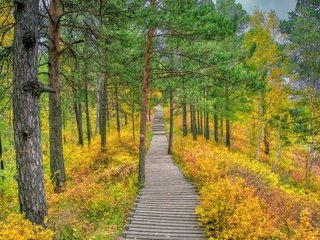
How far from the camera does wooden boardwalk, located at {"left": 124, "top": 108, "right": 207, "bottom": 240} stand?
9.48m

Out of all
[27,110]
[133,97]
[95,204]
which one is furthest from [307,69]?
[27,110]

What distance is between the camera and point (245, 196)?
9.95 metres

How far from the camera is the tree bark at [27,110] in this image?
6.54 m

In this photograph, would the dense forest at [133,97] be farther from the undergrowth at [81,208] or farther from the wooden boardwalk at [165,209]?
the wooden boardwalk at [165,209]

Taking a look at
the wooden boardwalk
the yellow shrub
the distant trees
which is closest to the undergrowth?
the wooden boardwalk

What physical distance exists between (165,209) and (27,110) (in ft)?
21.1

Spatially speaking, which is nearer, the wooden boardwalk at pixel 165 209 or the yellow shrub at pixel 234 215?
the yellow shrub at pixel 234 215

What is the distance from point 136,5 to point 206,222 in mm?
7043

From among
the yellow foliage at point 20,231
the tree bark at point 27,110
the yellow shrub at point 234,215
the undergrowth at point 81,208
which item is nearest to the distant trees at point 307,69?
the undergrowth at point 81,208

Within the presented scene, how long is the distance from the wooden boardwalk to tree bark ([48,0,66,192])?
317cm

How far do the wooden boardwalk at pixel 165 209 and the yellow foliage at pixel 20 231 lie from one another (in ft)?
11.4

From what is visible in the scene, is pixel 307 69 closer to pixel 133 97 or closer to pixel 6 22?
pixel 133 97

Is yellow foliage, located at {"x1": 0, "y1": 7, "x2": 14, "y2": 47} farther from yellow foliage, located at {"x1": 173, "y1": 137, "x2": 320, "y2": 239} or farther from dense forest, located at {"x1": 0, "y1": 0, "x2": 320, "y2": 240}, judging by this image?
yellow foliage, located at {"x1": 173, "y1": 137, "x2": 320, "y2": 239}

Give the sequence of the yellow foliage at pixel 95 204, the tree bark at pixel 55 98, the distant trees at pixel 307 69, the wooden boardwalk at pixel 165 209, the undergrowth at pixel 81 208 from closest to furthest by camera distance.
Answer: the undergrowth at pixel 81 208
the yellow foliage at pixel 95 204
the wooden boardwalk at pixel 165 209
the tree bark at pixel 55 98
the distant trees at pixel 307 69
